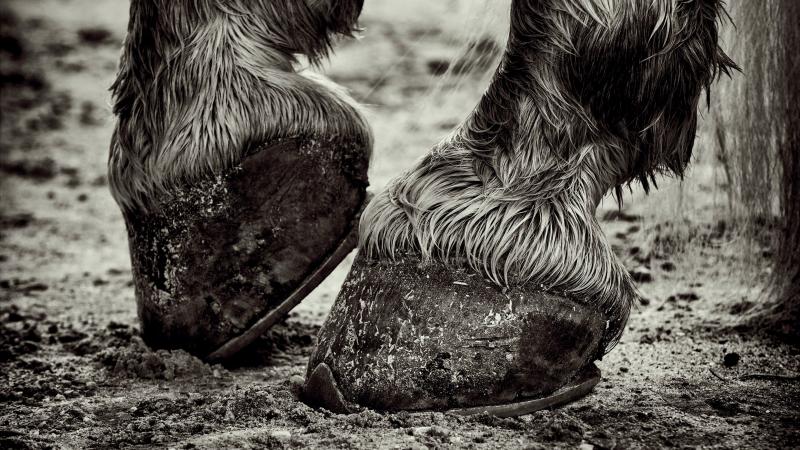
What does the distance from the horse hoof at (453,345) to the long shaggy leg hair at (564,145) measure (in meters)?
0.03

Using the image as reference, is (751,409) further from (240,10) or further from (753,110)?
(240,10)

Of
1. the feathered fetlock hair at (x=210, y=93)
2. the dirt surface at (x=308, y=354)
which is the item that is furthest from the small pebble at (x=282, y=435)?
the feathered fetlock hair at (x=210, y=93)

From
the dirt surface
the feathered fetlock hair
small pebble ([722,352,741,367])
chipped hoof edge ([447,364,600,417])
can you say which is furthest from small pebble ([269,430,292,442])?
small pebble ([722,352,741,367])

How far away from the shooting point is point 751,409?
52.3 inches

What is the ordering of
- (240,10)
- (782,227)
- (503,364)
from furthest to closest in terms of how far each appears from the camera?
(782,227) < (240,10) < (503,364)

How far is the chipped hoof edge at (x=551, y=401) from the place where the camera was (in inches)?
49.6

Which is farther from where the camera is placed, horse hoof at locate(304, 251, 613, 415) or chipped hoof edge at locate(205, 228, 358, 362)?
chipped hoof edge at locate(205, 228, 358, 362)

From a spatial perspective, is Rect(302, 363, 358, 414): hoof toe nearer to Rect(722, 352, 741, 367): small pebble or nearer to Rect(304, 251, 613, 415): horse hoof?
Rect(304, 251, 613, 415): horse hoof

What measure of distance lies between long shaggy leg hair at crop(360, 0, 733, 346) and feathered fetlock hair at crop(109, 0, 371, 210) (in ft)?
0.78

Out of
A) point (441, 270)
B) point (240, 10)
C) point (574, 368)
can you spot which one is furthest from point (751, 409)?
point (240, 10)

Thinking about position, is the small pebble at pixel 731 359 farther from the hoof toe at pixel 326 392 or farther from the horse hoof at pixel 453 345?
the hoof toe at pixel 326 392

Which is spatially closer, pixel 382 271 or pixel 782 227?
pixel 382 271

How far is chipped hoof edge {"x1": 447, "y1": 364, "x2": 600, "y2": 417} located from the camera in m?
1.26

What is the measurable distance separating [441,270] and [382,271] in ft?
0.28
